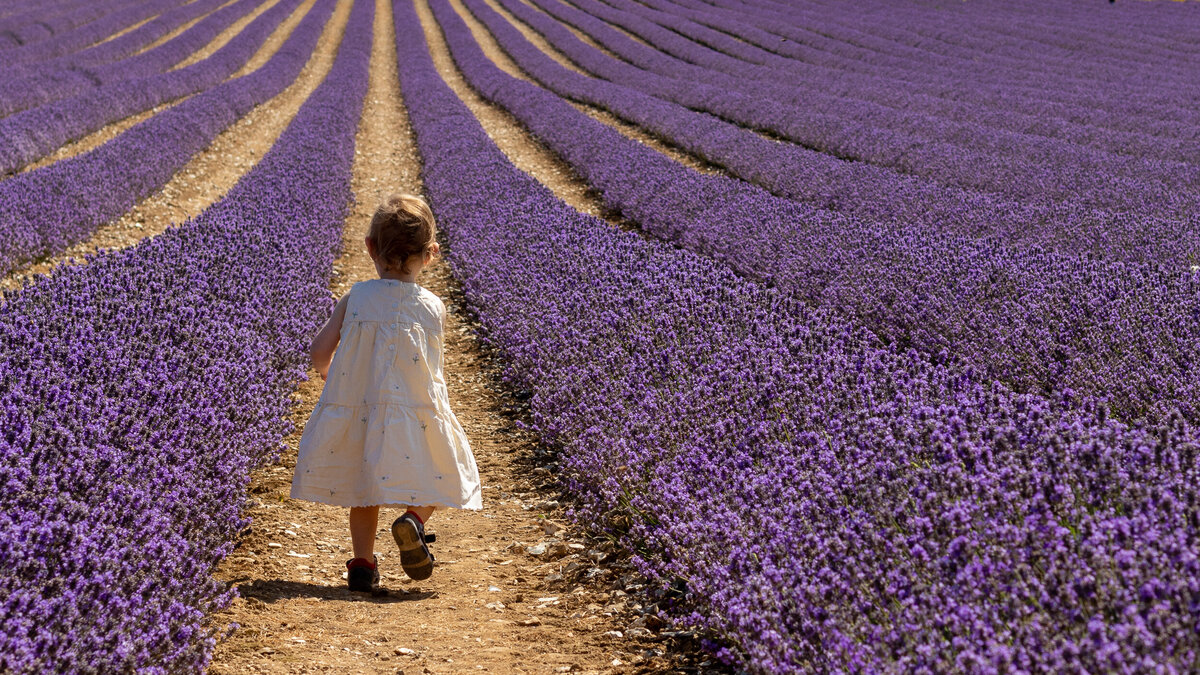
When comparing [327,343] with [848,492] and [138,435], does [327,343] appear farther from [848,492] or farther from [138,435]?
[848,492]

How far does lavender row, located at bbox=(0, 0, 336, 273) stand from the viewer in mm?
8898

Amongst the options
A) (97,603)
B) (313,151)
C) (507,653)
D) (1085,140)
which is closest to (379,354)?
(507,653)

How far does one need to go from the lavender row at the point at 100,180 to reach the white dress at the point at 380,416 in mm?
6049

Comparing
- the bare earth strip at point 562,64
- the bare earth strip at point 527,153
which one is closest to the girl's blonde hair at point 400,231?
the bare earth strip at point 527,153

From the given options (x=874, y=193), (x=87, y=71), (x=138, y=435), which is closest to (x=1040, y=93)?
(x=874, y=193)

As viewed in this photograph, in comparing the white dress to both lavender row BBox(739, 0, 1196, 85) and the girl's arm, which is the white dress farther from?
lavender row BBox(739, 0, 1196, 85)

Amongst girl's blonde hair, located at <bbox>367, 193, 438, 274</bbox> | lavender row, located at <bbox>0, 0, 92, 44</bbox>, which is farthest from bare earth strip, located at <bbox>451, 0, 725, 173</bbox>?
lavender row, located at <bbox>0, 0, 92, 44</bbox>

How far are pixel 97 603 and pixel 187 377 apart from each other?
6.31 ft

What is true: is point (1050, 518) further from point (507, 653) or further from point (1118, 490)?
point (507, 653)

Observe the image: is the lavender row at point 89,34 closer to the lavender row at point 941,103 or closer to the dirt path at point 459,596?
the lavender row at point 941,103

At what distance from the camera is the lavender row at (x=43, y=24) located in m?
26.3

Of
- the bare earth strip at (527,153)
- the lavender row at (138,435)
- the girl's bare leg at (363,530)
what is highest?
the lavender row at (138,435)

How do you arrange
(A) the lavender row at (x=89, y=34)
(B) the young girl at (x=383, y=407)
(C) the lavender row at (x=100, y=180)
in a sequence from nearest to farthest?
1. (B) the young girl at (x=383, y=407)
2. (C) the lavender row at (x=100, y=180)
3. (A) the lavender row at (x=89, y=34)

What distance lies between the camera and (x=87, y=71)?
21.0 m
